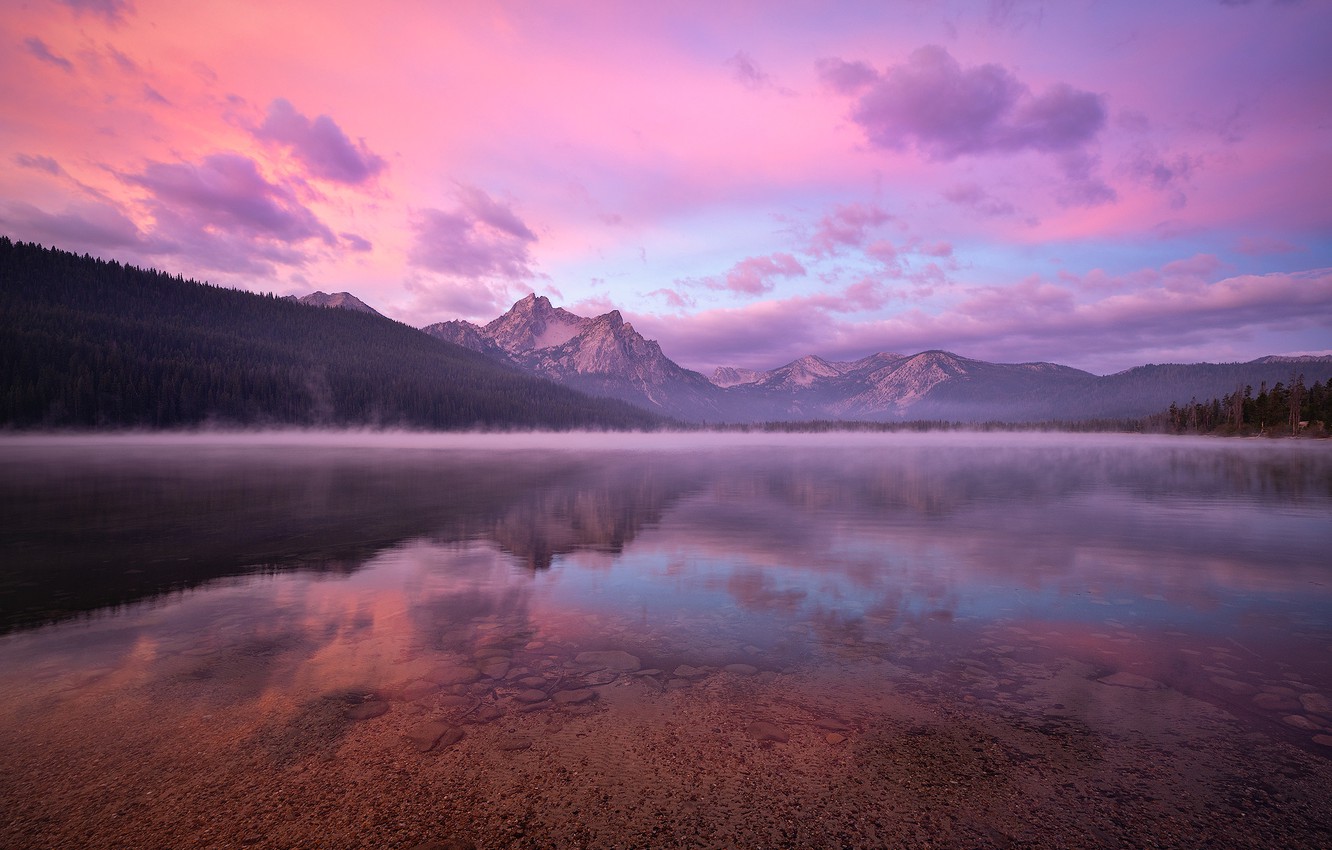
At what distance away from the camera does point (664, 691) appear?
11117 mm

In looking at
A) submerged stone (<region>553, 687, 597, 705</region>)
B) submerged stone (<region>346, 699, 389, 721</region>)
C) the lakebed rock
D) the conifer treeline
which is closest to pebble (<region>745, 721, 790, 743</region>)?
submerged stone (<region>553, 687, 597, 705</region>)

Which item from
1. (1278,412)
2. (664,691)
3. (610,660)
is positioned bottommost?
(610,660)

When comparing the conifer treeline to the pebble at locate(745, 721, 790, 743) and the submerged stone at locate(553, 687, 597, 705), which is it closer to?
the pebble at locate(745, 721, 790, 743)

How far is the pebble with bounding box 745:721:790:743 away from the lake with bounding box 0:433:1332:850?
0.06 metres

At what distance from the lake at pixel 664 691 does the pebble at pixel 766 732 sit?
0.06 meters

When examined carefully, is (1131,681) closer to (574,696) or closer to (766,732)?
(766,732)

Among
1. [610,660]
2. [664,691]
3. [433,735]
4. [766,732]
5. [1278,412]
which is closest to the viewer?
[433,735]

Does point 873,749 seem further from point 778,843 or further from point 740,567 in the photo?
point 740,567

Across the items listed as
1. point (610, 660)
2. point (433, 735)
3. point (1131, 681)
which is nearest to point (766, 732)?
point (610, 660)

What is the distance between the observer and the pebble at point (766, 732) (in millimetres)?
9312

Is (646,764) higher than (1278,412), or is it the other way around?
(1278,412)

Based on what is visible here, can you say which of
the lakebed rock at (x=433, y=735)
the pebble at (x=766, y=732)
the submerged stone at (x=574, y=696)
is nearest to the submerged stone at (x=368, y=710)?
the lakebed rock at (x=433, y=735)

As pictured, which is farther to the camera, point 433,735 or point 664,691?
point 664,691

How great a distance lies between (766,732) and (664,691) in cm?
231
